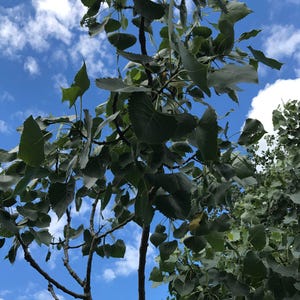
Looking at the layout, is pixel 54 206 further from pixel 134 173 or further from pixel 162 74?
pixel 162 74

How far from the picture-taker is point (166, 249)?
3.90ft

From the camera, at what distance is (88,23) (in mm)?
1053

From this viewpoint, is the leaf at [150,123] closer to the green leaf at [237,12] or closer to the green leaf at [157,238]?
the green leaf at [237,12]

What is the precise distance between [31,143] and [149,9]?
307mm

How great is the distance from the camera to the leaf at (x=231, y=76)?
2.30 feet

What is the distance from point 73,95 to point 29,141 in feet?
0.37

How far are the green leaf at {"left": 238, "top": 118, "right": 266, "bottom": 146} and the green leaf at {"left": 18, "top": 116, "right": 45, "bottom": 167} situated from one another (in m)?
0.53

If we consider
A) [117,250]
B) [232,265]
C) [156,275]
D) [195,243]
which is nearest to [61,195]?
[195,243]

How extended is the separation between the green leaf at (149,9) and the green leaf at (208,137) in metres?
0.21

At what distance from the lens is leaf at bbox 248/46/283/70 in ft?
2.87

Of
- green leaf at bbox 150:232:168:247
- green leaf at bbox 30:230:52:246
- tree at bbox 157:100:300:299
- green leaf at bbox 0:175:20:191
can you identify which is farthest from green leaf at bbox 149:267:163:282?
green leaf at bbox 0:175:20:191

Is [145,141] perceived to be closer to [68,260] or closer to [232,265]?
[68,260]

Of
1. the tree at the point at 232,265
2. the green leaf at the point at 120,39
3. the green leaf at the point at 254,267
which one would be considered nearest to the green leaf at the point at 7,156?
the green leaf at the point at 120,39

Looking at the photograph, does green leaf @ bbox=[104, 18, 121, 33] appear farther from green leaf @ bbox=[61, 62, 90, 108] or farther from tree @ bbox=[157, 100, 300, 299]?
tree @ bbox=[157, 100, 300, 299]
